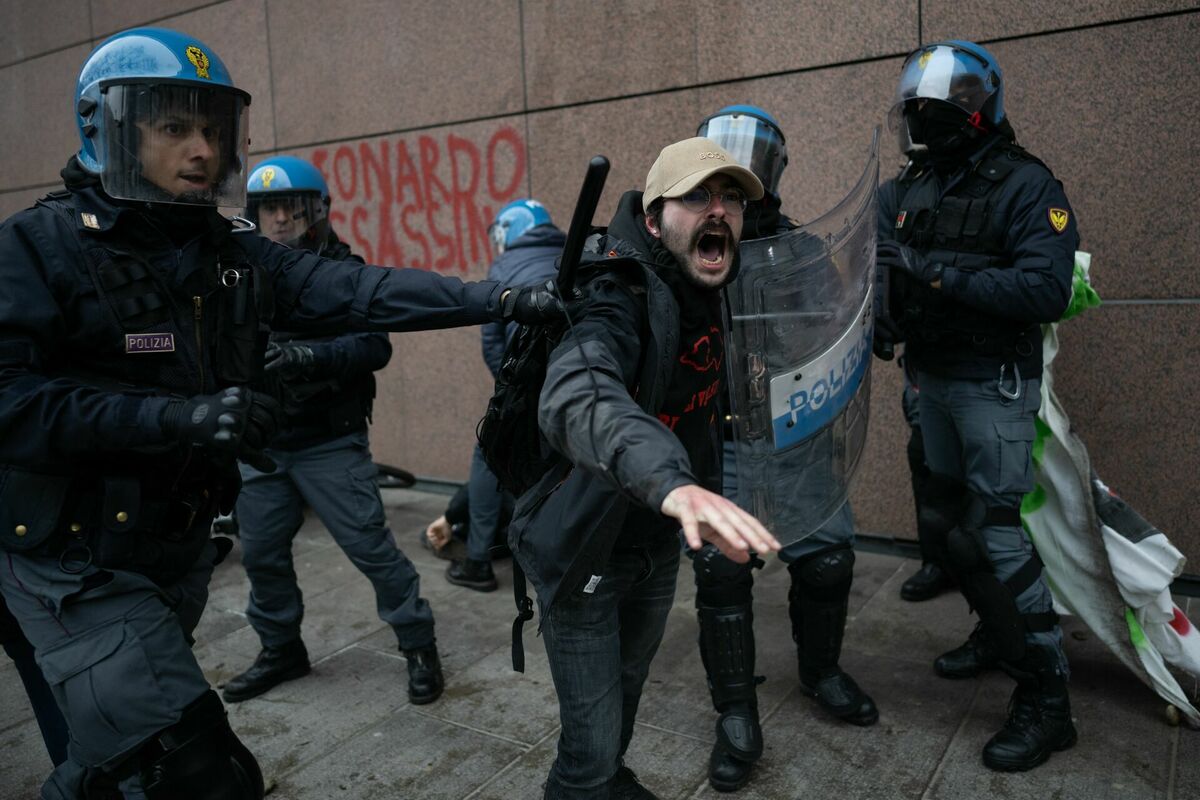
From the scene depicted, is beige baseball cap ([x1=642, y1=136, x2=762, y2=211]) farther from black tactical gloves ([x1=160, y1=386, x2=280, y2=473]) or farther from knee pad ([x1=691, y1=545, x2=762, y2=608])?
knee pad ([x1=691, y1=545, x2=762, y2=608])

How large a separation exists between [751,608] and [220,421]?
6.03 ft

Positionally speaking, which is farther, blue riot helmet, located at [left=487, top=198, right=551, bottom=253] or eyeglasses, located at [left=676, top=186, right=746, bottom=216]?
blue riot helmet, located at [left=487, top=198, right=551, bottom=253]

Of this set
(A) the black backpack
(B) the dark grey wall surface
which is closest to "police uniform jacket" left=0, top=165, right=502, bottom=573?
(A) the black backpack

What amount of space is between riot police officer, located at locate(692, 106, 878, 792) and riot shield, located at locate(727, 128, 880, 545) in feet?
1.33

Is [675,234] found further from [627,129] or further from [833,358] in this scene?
[627,129]

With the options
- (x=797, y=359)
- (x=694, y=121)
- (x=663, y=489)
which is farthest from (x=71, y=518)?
(x=694, y=121)

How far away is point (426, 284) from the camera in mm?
2420

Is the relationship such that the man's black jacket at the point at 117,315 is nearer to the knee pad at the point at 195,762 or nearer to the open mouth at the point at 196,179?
the open mouth at the point at 196,179

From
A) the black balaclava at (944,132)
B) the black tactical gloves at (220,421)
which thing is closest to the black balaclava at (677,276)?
the black tactical gloves at (220,421)

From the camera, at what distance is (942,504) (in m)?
3.42

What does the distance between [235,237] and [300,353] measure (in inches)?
34.3

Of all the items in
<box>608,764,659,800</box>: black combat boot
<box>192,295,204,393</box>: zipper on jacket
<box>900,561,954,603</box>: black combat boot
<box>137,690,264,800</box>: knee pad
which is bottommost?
<box>900,561,954,603</box>: black combat boot

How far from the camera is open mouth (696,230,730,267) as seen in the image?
2219mm

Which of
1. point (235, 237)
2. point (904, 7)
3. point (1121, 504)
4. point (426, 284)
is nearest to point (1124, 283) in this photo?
point (1121, 504)
